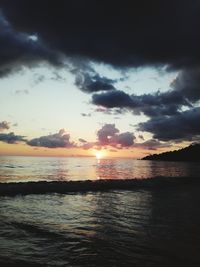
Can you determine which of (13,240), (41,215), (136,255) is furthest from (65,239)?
(41,215)

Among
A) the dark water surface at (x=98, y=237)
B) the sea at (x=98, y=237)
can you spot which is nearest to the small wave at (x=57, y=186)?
the sea at (x=98, y=237)

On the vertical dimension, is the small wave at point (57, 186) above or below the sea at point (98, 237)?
above

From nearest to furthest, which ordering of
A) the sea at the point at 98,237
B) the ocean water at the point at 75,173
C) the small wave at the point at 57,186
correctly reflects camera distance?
the sea at the point at 98,237, the small wave at the point at 57,186, the ocean water at the point at 75,173

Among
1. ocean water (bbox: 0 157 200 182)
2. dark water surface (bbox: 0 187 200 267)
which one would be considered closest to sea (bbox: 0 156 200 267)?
→ dark water surface (bbox: 0 187 200 267)

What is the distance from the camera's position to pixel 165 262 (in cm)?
962

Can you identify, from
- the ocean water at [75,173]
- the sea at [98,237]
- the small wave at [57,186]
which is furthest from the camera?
the ocean water at [75,173]

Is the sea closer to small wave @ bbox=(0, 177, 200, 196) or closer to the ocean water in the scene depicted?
small wave @ bbox=(0, 177, 200, 196)

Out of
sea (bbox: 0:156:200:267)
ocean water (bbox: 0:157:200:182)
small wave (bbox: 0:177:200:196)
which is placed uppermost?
ocean water (bbox: 0:157:200:182)

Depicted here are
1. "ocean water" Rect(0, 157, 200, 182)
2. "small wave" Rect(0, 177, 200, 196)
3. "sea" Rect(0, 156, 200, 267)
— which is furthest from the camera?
"ocean water" Rect(0, 157, 200, 182)

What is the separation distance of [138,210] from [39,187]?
605 inches

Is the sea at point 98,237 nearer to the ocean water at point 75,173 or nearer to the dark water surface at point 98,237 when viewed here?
the dark water surface at point 98,237

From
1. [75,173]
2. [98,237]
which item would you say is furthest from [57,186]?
[75,173]

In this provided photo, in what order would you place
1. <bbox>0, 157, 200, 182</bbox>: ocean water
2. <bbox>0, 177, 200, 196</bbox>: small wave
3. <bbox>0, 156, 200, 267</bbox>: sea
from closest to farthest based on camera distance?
<bbox>0, 156, 200, 267</bbox>: sea < <bbox>0, 177, 200, 196</bbox>: small wave < <bbox>0, 157, 200, 182</bbox>: ocean water

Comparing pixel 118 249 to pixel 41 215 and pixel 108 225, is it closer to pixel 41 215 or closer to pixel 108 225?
pixel 108 225
